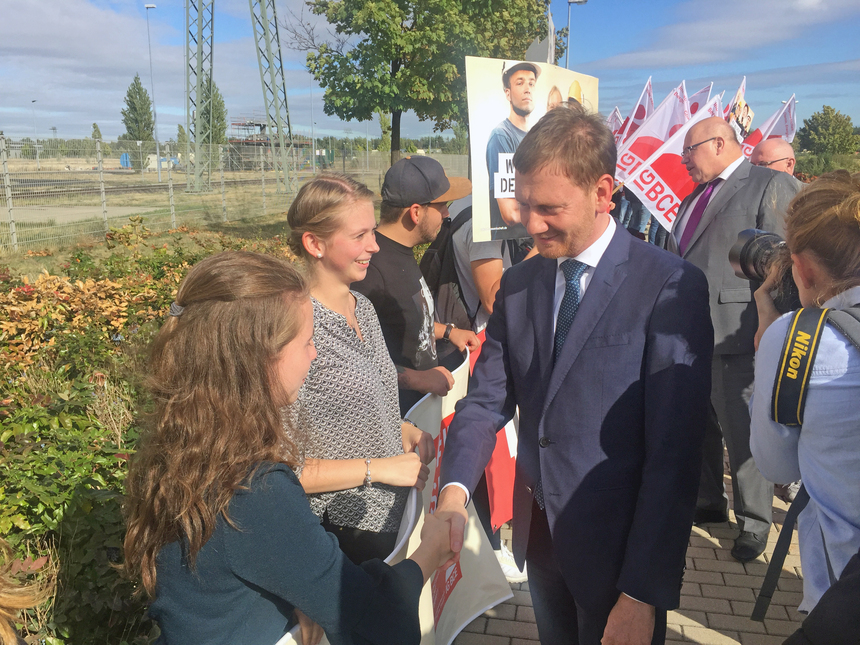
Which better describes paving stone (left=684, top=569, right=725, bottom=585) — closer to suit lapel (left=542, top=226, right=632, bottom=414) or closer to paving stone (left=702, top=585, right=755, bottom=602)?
paving stone (left=702, top=585, right=755, bottom=602)

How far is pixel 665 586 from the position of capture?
1.71m

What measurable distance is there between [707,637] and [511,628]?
0.98 meters

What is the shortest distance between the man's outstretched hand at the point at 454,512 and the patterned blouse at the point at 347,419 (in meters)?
0.24

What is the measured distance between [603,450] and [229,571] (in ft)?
3.48

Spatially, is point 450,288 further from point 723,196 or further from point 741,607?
point 741,607

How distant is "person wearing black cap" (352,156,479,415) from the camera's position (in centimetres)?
306

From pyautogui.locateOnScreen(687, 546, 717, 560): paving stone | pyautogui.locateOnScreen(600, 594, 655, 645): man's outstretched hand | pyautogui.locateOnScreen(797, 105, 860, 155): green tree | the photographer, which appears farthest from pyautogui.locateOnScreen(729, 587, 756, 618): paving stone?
pyautogui.locateOnScreen(797, 105, 860, 155): green tree

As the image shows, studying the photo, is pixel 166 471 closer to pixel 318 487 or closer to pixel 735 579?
pixel 318 487

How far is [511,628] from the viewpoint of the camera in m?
3.30

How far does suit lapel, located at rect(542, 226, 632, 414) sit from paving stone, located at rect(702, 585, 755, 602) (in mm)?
2479

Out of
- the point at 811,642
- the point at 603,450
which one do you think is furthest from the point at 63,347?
the point at 811,642

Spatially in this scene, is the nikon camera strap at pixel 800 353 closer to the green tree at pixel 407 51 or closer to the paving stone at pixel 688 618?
the paving stone at pixel 688 618

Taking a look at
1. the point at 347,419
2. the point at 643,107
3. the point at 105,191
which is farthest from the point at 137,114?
the point at 347,419

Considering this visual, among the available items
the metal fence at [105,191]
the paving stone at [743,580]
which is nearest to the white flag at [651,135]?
the paving stone at [743,580]
